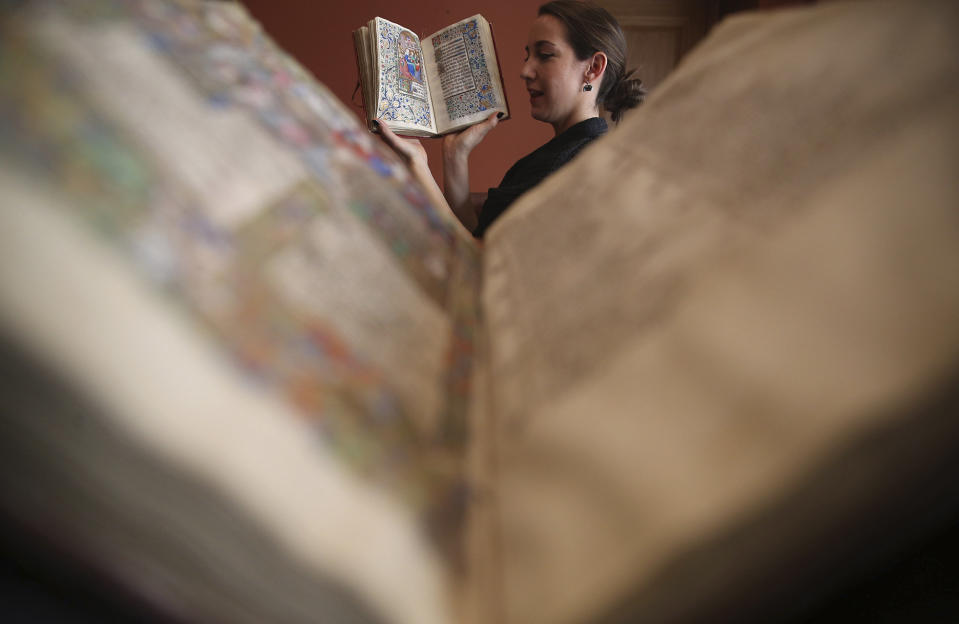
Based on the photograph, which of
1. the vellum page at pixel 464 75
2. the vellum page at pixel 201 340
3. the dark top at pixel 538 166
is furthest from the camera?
the vellum page at pixel 464 75

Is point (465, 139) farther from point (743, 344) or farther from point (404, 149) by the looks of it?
point (743, 344)

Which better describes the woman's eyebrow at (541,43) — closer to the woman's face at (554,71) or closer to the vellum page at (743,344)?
the woman's face at (554,71)

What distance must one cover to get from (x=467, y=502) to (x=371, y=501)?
37 millimetres

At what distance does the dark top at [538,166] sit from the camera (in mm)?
898

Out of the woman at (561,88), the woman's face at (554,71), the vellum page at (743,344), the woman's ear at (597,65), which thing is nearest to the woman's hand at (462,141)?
the woman at (561,88)

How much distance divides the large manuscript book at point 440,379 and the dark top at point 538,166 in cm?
69

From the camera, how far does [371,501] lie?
0.51ft

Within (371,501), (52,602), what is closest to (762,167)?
(371,501)

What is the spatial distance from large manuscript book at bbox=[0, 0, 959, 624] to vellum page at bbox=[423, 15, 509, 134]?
0.86 m

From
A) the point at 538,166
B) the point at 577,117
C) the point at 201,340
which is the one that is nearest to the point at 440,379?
the point at 201,340

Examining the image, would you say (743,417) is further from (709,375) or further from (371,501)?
(371,501)

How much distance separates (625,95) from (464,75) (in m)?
0.42

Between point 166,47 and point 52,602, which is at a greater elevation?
point 166,47

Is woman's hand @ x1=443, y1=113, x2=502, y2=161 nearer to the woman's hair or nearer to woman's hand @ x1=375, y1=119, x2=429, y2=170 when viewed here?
woman's hand @ x1=375, y1=119, x2=429, y2=170
